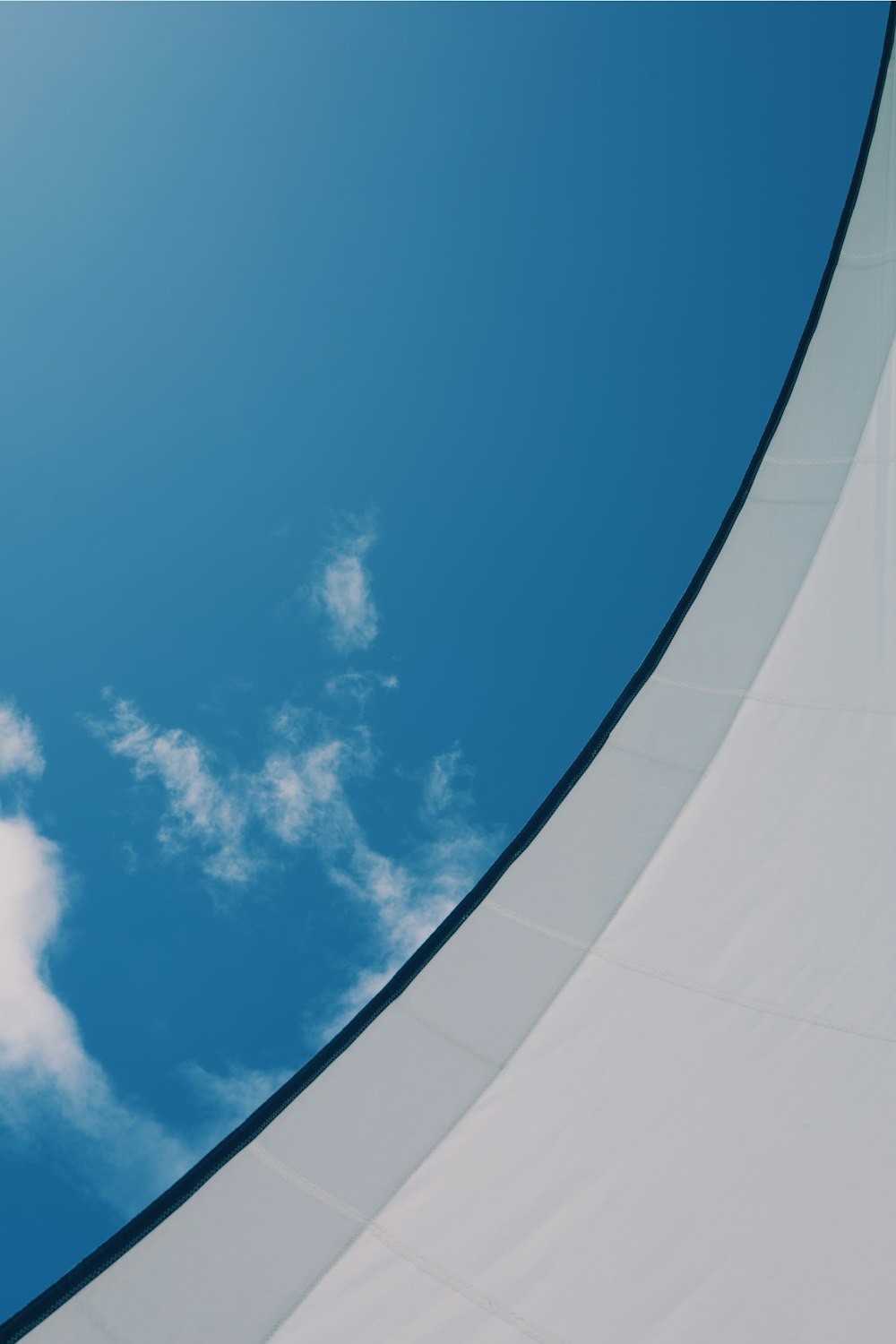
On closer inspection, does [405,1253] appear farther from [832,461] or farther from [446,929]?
[832,461]

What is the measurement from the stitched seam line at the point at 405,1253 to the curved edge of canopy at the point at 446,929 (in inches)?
6.6

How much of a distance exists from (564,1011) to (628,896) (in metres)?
0.63

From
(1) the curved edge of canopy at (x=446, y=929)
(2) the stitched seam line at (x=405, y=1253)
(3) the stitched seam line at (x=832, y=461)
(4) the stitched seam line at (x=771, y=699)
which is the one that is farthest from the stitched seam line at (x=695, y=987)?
(3) the stitched seam line at (x=832, y=461)

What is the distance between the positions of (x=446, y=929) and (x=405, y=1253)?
→ 140 cm

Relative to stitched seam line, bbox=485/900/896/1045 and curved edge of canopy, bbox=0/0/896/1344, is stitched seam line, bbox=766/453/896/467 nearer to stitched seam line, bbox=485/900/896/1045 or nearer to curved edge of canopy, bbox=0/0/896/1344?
curved edge of canopy, bbox=0/0/896/1344

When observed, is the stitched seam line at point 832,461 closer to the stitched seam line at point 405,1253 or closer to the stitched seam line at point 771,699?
the stitched seam line at point 771,699

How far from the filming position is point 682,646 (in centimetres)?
541

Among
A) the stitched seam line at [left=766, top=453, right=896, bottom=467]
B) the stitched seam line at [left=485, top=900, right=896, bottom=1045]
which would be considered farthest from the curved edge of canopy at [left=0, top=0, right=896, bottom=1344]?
the stitched seam line at [left=485, top=900, right=896, bottom=1045]

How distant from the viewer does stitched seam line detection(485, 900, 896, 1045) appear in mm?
3580

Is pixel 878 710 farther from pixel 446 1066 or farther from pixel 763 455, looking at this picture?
pixel 446 1066

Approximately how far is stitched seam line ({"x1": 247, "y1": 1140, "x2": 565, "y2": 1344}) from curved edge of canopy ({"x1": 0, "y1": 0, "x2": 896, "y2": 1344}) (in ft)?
0.55

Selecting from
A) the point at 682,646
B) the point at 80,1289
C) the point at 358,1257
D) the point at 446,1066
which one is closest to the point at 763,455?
the point at 682,646

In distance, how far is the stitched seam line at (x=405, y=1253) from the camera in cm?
316

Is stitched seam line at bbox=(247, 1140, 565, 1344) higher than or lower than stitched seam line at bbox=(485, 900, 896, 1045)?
lower
